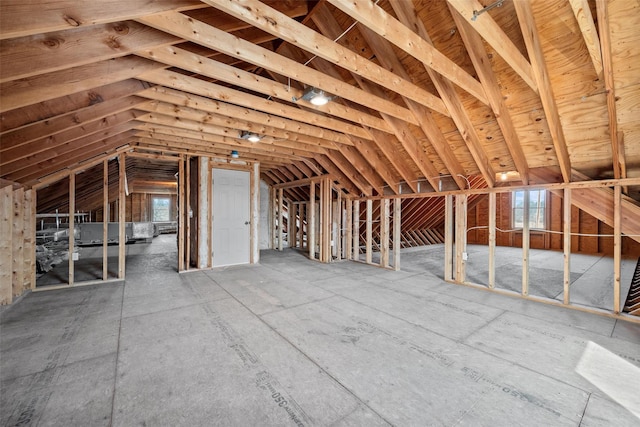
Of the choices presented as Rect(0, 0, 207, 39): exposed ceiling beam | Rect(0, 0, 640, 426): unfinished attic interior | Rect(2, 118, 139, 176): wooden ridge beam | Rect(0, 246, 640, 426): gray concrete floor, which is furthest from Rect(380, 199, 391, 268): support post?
Rect(0, 0, 207, 39): exposed ceiling beam

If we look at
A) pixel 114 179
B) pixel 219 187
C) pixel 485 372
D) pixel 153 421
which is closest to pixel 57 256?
pixel 114 179

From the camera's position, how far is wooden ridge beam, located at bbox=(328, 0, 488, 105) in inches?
64.7

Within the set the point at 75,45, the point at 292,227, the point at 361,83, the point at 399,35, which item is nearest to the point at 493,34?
the point at 399,35

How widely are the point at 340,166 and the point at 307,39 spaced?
3.45 m

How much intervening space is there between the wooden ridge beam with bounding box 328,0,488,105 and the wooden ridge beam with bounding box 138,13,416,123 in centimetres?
77

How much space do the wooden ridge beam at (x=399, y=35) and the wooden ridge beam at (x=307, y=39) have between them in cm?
39

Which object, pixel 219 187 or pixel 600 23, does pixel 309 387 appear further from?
pixel 219 187

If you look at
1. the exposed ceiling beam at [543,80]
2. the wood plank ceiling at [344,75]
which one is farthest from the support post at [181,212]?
the exposed ceiling beam at [543,80]

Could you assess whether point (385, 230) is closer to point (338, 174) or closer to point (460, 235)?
point (460, 235)

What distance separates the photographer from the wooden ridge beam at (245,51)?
5.36 ft

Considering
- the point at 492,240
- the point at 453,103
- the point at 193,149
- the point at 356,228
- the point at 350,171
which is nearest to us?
the point at 453,103

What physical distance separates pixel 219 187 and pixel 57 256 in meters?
4.46

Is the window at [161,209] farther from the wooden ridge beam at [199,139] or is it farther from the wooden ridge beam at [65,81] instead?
the wooden ridge beam at [65,81]

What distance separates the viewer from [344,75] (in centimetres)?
329
